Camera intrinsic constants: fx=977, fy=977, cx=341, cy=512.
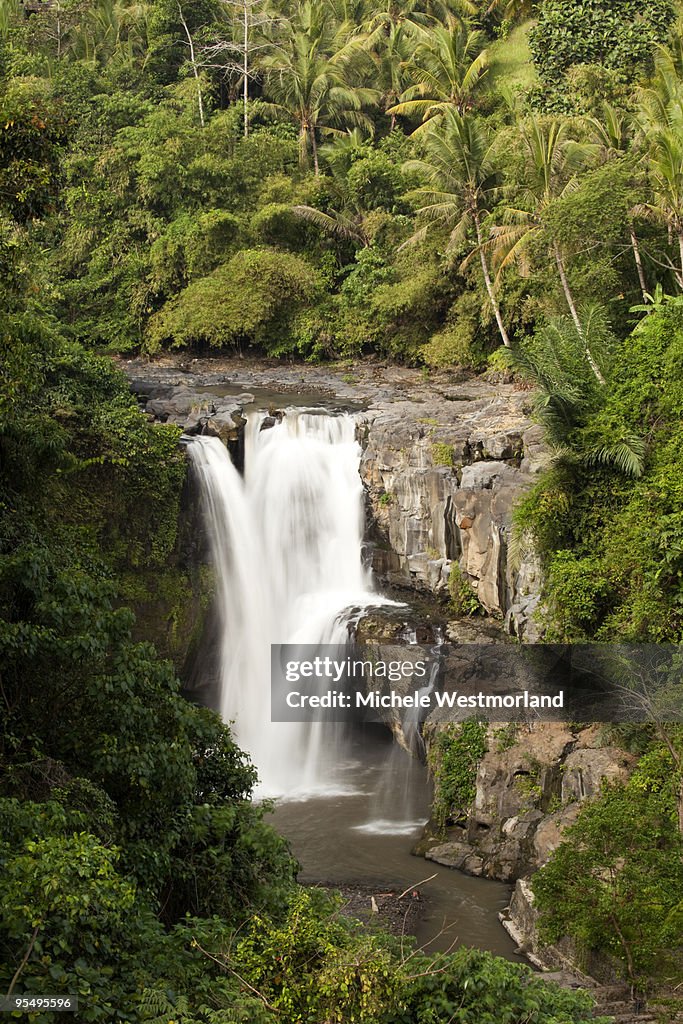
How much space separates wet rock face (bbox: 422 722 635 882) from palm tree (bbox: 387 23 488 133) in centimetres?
1626

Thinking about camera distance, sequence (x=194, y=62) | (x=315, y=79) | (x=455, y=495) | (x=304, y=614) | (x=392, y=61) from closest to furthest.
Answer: (x=455, y=495)
(x=304, y=614)
(x=315, y=79)
(x=194, y=62)
(x=392, y=61)

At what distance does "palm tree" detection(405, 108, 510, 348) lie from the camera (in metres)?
23.8

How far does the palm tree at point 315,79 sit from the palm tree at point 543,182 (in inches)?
453

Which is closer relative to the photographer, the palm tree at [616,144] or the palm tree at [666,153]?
the palm tree at [666,153]

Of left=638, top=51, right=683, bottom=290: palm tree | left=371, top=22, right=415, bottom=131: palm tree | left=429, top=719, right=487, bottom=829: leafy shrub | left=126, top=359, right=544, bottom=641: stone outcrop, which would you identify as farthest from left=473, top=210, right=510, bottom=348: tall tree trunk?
left=429, top=719, right=487, bottom=829: leafy shrub

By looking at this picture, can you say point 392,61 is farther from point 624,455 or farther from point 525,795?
point 525,795

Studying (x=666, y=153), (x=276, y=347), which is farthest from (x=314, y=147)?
(x=666, y=153)

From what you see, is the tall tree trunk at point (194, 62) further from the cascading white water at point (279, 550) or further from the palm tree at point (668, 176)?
the palm tree at point (668, 176)

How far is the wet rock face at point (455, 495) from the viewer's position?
53.4 feet

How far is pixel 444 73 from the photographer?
2858 cm

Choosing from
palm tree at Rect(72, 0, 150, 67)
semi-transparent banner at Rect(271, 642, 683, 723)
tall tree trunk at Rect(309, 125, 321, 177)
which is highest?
palm tree at Rect(72, 0, 150, 67)

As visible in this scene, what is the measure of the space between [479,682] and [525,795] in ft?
7.17

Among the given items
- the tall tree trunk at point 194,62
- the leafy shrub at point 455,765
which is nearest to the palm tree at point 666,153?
the leafy shrub at point 455,765

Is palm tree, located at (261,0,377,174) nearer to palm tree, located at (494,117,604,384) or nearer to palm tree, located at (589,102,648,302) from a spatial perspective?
palm tree, located at (494,117,604,384)
